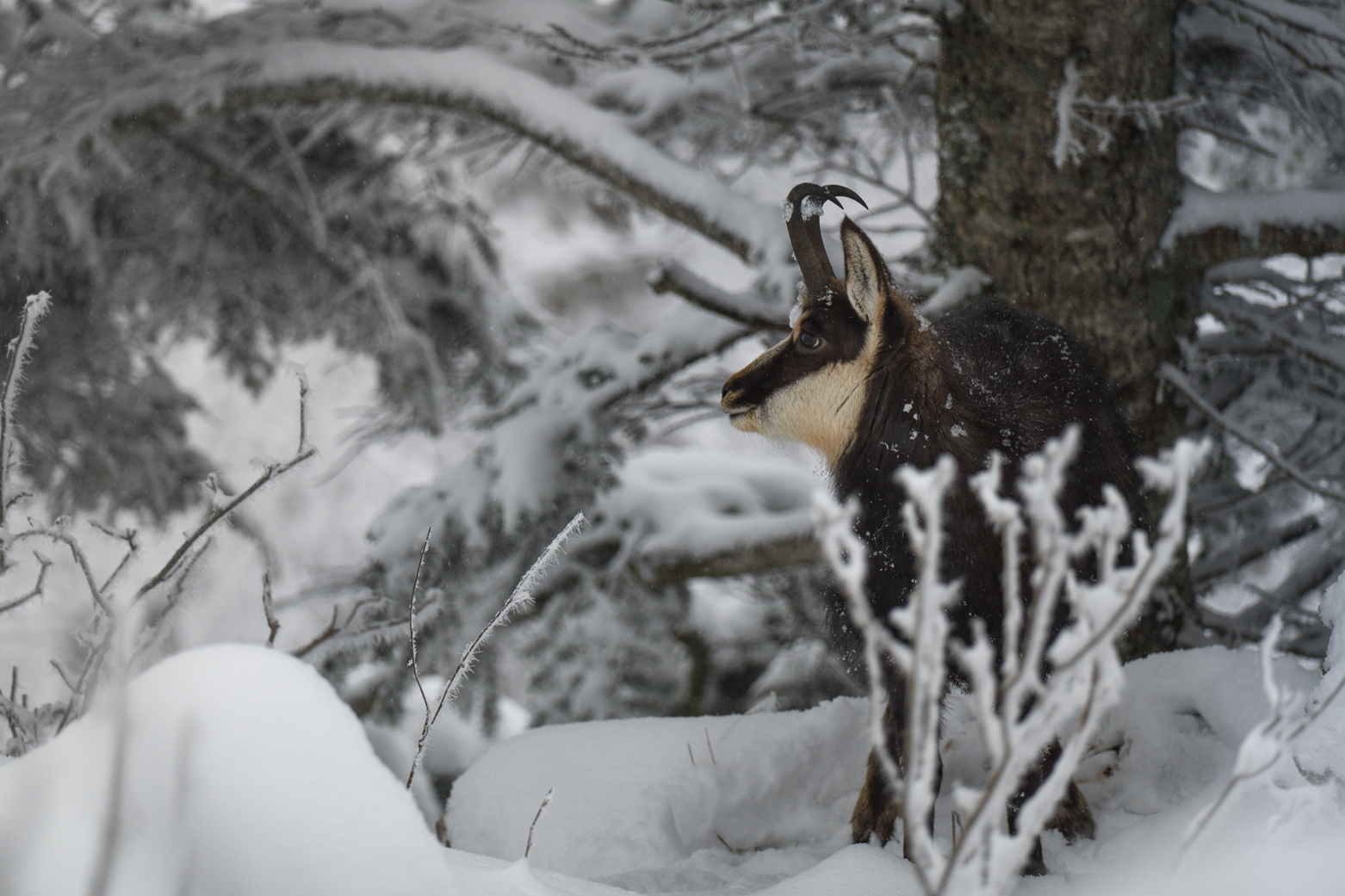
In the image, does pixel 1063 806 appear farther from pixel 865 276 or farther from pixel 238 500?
pixel 238 500

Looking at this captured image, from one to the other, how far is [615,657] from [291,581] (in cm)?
1119

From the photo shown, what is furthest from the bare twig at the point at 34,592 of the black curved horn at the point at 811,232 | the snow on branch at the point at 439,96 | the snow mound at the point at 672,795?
the snow on branch at the point at 439,96

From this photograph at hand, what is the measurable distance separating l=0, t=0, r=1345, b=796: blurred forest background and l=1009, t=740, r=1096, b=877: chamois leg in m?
0.74

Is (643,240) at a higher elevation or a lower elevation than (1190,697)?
lower

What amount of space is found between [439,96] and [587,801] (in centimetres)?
291

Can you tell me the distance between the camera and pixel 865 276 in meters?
2.33

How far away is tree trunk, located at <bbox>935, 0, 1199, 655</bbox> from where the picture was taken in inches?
126

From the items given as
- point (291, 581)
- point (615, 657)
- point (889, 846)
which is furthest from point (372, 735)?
point (291, 581)

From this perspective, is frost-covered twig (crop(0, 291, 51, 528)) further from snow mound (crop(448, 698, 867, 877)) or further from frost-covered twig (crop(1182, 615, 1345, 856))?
frost-covered twig (crop(1182, 615, 1345, 856))

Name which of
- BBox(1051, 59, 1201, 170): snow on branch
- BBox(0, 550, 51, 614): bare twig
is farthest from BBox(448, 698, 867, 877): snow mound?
BBox(1051, 59, 1201, 170): snow on branch

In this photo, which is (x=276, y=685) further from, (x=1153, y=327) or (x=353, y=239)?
(x=353, y=239)

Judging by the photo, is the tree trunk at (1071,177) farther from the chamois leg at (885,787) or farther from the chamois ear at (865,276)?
the chamois leg at (885,787)

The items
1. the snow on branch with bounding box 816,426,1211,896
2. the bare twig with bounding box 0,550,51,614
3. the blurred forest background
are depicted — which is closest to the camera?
the snow on branch with bounding box 816,426,1211,896

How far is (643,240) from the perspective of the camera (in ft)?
56.5
